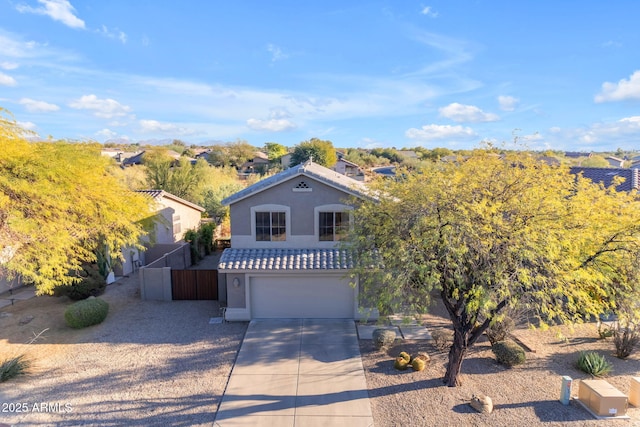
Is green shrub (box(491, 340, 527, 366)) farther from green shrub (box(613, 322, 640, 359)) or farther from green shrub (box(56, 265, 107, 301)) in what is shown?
green shrub (box(56, 265, 107, 301))

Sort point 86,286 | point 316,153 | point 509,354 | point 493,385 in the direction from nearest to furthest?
point 493,385, point 509,354, point 86,286, point 316,153

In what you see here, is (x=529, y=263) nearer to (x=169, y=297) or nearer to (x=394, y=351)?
(x=394, y=351)

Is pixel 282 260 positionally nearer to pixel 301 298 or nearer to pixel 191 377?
pixel 301 298

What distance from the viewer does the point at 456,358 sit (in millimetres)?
10711

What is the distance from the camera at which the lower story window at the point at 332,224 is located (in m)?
16.0

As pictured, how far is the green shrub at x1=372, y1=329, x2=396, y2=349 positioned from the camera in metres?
13.0

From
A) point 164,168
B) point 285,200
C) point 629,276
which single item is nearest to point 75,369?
point 285,200

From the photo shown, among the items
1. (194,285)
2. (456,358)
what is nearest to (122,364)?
(194,285)

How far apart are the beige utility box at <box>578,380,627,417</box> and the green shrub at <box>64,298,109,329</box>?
1702 centimetres

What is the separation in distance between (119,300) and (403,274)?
48.2 ft

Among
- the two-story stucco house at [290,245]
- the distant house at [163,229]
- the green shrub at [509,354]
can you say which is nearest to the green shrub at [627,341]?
the green shrub at [509,354]

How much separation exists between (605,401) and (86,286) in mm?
19862

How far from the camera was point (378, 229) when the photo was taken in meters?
11.0

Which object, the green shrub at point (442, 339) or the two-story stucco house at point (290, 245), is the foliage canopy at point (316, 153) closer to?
the two-story stucco house at point (290, 245)
